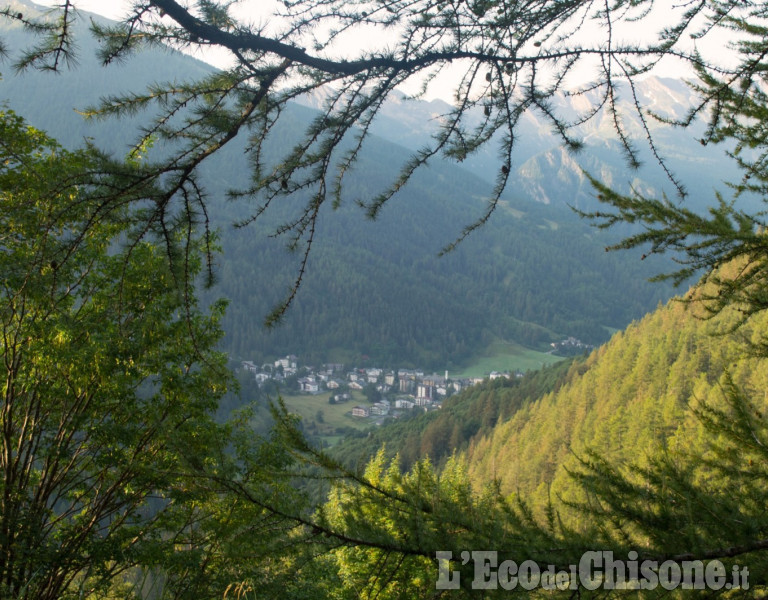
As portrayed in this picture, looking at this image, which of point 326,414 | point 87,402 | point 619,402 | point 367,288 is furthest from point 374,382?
point 87,402

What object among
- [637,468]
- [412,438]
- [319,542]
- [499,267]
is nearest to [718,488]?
[637,468]

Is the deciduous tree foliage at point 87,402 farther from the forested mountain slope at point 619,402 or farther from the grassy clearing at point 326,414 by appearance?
the grassy clearing at point 326,414

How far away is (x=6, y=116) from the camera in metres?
5.56

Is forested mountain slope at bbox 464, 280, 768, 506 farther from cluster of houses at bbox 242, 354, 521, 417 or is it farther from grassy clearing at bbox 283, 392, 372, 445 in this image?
→ cluster of houses at bbox 242, 354, 521, 417

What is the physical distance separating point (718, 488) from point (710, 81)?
212 centimetres

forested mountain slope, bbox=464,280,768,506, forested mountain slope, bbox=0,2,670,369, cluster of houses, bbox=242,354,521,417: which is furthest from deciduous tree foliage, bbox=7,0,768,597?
forested mountain slope, bbox=0,2,670,369

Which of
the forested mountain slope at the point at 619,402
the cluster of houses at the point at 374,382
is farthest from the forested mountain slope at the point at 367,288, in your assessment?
the forested mountain slope at the point at 619,402

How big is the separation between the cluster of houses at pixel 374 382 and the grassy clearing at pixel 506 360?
902 cm

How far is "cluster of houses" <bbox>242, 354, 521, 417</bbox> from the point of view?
107 metres

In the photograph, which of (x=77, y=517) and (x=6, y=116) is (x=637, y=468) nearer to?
(x=77, y=517)

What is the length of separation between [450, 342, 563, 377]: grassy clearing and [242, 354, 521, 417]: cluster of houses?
902 centimetres

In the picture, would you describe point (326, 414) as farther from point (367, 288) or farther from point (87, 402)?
point (87, 402)

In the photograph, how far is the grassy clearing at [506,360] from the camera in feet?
429

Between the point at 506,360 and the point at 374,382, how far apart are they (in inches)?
1586
